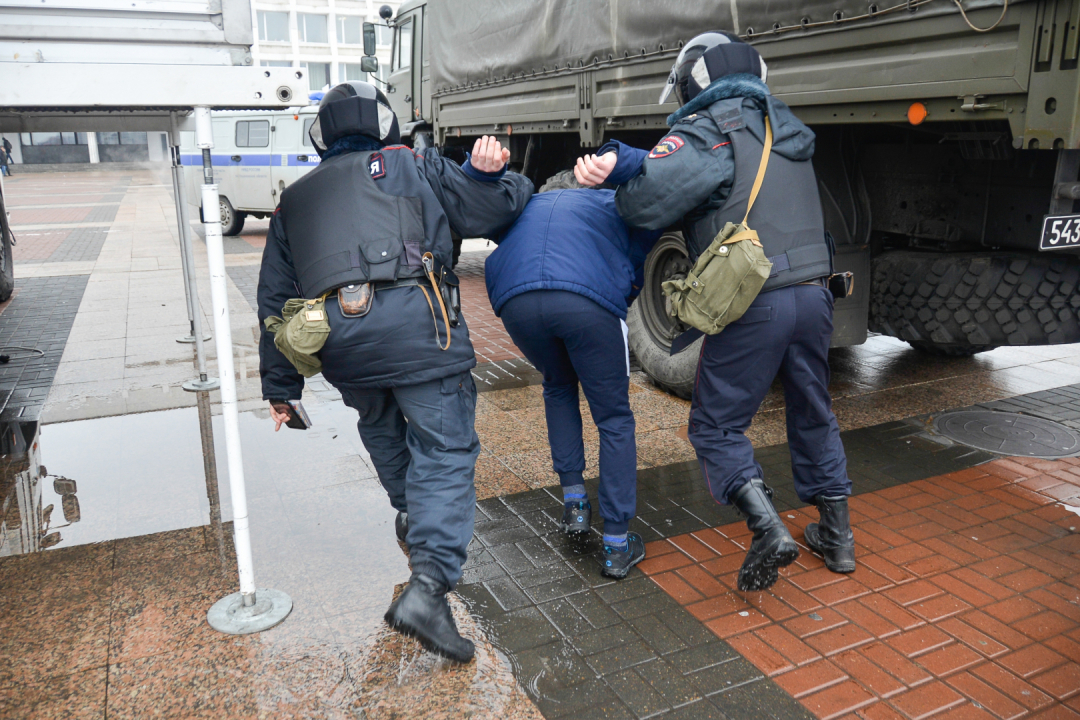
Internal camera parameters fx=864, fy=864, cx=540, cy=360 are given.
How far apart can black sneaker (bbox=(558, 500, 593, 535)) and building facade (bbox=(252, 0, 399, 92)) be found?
48.4 m

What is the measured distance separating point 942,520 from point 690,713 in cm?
181

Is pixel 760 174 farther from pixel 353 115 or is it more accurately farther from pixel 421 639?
pixel 421 639

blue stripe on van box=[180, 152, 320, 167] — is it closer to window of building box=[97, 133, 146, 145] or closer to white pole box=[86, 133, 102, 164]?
window of building box=[97, 133, 146, 145]

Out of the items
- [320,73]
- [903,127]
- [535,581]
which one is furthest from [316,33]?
[535,581]

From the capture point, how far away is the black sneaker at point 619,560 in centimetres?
322

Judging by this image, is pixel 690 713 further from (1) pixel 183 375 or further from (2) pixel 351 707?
(1) pixel 183 375

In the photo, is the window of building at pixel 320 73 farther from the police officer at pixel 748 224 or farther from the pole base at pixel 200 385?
the police officer at pixel 748 224

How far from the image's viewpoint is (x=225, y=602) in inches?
120

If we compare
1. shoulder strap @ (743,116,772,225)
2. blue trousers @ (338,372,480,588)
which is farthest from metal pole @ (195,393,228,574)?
shoulder strap @ (743,116,772,225)

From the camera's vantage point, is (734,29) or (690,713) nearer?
(690,713)

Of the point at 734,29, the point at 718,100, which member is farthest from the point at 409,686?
the point at 734,29

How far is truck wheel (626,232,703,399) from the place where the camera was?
5.24 meters

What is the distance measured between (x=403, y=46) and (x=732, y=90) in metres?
7.70

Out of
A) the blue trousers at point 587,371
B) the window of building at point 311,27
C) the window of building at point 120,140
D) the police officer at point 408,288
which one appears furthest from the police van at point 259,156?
the window of building at point 311,27
